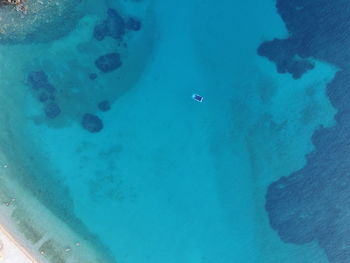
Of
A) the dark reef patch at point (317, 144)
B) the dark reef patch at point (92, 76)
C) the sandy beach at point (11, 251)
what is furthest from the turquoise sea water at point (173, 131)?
the sandy beach at point (11, 251)

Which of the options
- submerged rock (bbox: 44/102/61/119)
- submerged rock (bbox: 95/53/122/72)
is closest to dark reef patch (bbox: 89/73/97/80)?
submerged rock (bbox: 95/53/122/72)

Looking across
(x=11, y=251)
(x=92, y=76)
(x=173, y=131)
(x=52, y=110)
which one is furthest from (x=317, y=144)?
(x=11, y=251)

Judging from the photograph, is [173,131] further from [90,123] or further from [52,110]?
[52,110]

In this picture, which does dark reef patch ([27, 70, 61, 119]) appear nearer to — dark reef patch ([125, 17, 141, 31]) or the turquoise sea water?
the turquoise sea water

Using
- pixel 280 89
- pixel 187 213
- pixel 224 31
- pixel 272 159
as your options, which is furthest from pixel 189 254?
pixel 224 31

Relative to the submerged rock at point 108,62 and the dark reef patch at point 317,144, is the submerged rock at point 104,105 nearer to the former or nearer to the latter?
the submerged rock at point 108,62

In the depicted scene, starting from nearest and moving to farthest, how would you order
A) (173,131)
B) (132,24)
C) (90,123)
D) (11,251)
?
1. (11,251)
2. (90,123)
3. (132,24)
4. (173,131)
